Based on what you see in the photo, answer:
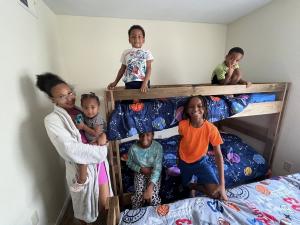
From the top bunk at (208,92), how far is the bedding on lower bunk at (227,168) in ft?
1.83

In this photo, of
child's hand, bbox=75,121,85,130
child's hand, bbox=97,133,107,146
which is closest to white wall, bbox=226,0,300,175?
child's hand, bbox=97,133,107,146

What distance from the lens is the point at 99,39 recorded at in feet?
7.40

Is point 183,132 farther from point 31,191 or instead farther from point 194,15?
point 194,15

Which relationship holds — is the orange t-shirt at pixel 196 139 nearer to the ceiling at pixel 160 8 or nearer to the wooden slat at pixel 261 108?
the wooden slat at pixel 261 108

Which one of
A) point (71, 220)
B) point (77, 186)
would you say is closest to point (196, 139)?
point (77, 186)

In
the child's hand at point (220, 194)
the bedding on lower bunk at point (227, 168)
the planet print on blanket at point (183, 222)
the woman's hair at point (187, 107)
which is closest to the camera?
the planet print on blanket at point (183, 222)

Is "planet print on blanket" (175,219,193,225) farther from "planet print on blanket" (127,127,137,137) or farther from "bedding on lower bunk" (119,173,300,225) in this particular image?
"planet print on blanket" (127,127,137,137)

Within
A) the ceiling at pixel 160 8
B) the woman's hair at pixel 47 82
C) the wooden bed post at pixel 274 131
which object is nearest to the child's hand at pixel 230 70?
the wooden bed post at pixel 274 131

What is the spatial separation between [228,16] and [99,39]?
5.75 feet

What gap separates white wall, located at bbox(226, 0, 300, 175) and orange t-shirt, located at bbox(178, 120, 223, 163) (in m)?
1.16

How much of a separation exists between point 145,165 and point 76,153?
2.10 feet

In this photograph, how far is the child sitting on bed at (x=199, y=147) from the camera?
1.42m

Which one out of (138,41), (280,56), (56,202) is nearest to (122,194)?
(56,202)

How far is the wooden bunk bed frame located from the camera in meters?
1.35
